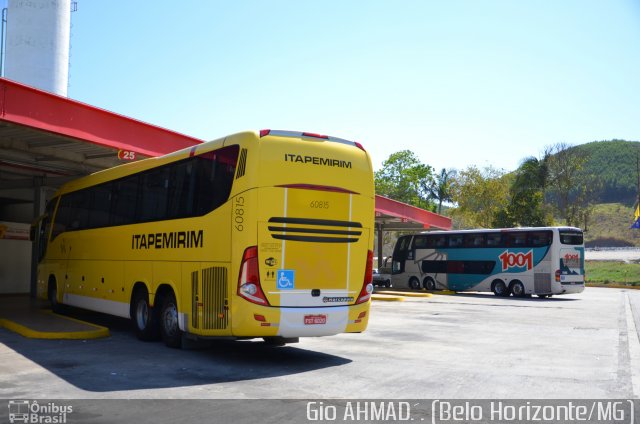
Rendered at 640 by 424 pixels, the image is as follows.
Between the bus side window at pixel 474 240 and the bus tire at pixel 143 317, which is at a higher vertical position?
the bus side window at pixel 474 240

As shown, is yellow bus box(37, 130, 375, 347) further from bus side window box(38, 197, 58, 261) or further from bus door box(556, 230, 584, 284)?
bus door box(556, 230, 584, 284)

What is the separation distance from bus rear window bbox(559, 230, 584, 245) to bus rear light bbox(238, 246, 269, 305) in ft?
81.7

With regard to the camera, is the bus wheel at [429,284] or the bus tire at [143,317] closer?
the bus tire at [143,317]

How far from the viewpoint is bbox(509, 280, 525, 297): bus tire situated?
3247 cm

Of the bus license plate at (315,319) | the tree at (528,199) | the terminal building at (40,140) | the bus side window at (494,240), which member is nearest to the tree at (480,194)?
the tree at (528,199)

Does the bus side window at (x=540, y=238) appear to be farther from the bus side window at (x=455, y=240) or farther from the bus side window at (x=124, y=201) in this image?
the bus side window at (x=124, y=201)

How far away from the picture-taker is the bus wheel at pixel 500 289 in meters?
33.2

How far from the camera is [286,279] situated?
382 inches

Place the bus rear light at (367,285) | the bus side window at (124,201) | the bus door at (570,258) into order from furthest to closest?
1. the bus door at (570,258)
2. the bus side window at (124,201)
3. the bus rear light at (367,285)

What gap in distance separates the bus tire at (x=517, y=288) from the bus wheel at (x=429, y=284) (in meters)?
5.35

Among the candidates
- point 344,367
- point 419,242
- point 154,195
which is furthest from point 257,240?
point 419,242

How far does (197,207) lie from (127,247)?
10.6 feet

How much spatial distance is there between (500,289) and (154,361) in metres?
26.6

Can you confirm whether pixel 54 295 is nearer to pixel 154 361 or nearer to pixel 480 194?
pixel 154 361
